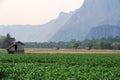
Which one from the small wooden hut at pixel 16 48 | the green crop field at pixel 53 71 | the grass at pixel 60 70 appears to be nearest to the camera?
the green crop field at pixel 53 71

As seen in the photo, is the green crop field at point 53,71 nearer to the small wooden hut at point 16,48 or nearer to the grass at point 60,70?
the grass at point 60,70

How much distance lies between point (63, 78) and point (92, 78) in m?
1.91

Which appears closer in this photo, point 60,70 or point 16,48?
point 60,70

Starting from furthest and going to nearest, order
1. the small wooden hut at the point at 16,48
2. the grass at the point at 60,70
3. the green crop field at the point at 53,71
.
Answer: the small wooden hut at the point at 16,48
the grass at the point at 60,70
the green crop field at the point at 53,71

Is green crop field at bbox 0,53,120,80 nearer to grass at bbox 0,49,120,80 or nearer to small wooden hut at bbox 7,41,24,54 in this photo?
grass at bbox 0,49,120,80

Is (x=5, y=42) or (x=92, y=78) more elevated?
(x=5, y=42)

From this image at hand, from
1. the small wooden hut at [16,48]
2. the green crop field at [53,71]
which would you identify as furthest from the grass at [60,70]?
the small wooden hut at [16,48]

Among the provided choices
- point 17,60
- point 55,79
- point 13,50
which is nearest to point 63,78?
point 55,79

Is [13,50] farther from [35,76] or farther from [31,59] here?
[35,76]

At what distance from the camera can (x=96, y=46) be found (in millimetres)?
156125

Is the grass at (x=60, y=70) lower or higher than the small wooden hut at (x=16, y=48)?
lower

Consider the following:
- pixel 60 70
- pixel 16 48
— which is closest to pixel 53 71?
pixel 60 70

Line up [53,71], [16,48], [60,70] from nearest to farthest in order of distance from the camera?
[53,71] < [60,70] < [16,48]

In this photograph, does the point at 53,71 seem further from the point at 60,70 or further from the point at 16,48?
the point at 16,48
